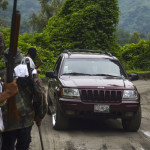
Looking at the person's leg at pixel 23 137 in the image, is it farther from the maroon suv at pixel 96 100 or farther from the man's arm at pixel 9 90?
the maroon suv at pixel 96 100

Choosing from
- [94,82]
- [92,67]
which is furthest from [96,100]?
[92,67]

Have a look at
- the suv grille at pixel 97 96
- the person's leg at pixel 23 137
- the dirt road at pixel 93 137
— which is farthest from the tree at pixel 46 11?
the person's leg at pixel 23 137

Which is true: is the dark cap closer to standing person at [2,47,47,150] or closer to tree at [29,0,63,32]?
standing person at [2,47,47,150]

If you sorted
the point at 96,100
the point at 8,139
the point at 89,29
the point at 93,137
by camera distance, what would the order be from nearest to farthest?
1. the point at 8,139
2. the point at 93,137
3. the point at 96,100
4. the point at 89,29

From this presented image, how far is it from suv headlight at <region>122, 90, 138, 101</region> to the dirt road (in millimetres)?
752

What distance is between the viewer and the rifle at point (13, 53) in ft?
9.01

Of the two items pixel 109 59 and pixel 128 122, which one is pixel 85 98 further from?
pixel 109 59

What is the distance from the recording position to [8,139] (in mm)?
3832

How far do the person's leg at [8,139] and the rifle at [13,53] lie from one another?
1.04 feet

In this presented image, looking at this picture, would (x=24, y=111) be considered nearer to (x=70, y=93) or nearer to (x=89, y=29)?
(x=70, y=93)

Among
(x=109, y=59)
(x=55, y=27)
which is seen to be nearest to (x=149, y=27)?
(x=55, y=27)

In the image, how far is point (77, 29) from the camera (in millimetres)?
23953

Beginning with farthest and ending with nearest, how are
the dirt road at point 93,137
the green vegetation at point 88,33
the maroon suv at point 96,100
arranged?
the green vegetation at point 88,33 → the maroon suv at point 96,100 → the dirt road at point 93,137

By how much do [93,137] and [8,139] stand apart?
378cm
